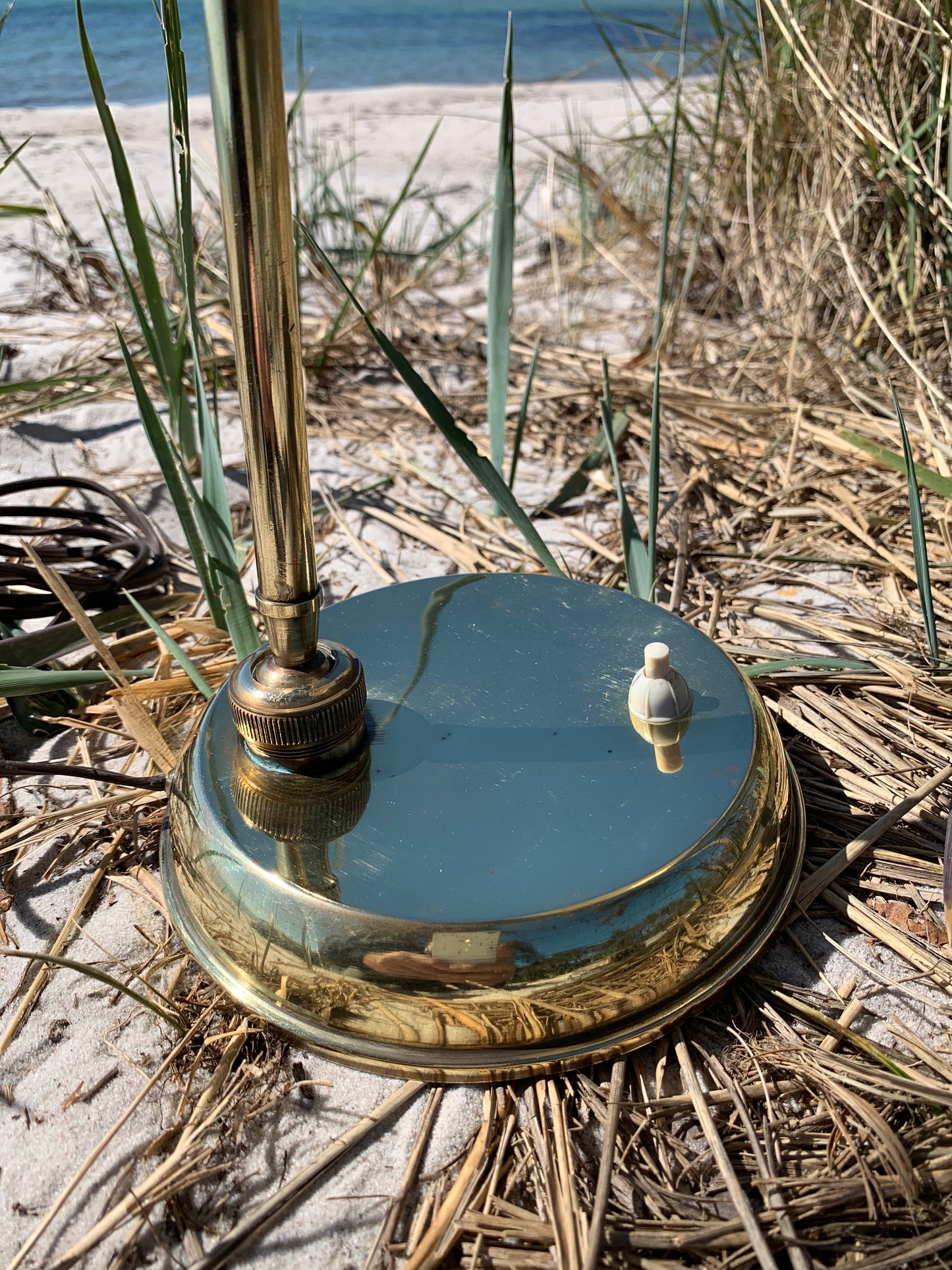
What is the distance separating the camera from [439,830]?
690 mm

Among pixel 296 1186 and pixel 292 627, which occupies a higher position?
pixel 292 627

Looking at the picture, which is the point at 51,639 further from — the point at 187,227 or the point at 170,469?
the point at 187,227

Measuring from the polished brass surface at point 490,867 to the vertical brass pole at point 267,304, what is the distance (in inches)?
4.8

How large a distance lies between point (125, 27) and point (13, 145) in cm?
977

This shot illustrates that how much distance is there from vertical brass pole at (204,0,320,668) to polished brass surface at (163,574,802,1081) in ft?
0.40

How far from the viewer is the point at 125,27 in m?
12.1

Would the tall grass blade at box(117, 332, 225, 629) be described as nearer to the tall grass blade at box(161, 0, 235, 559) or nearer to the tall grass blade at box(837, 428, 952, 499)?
the tall grass blade at box(161, 0, 235, 559)

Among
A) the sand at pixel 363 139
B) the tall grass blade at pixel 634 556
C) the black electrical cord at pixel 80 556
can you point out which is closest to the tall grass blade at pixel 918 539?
the tall grass blade at pixel 634 556

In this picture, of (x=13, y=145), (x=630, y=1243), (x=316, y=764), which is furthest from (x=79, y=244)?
(x=13, y=145)

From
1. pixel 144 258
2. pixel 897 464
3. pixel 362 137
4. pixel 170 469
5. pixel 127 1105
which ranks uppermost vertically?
pixel 144 258

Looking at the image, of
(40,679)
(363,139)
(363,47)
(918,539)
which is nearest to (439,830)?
(40,679)

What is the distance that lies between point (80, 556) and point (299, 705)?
58 cm

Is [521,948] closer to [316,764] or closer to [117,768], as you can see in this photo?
[316,764]

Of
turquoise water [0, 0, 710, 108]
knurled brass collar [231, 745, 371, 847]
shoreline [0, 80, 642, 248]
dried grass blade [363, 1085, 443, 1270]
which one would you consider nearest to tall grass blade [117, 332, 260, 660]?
knurled brass collar [231, 745, 371, 847]
